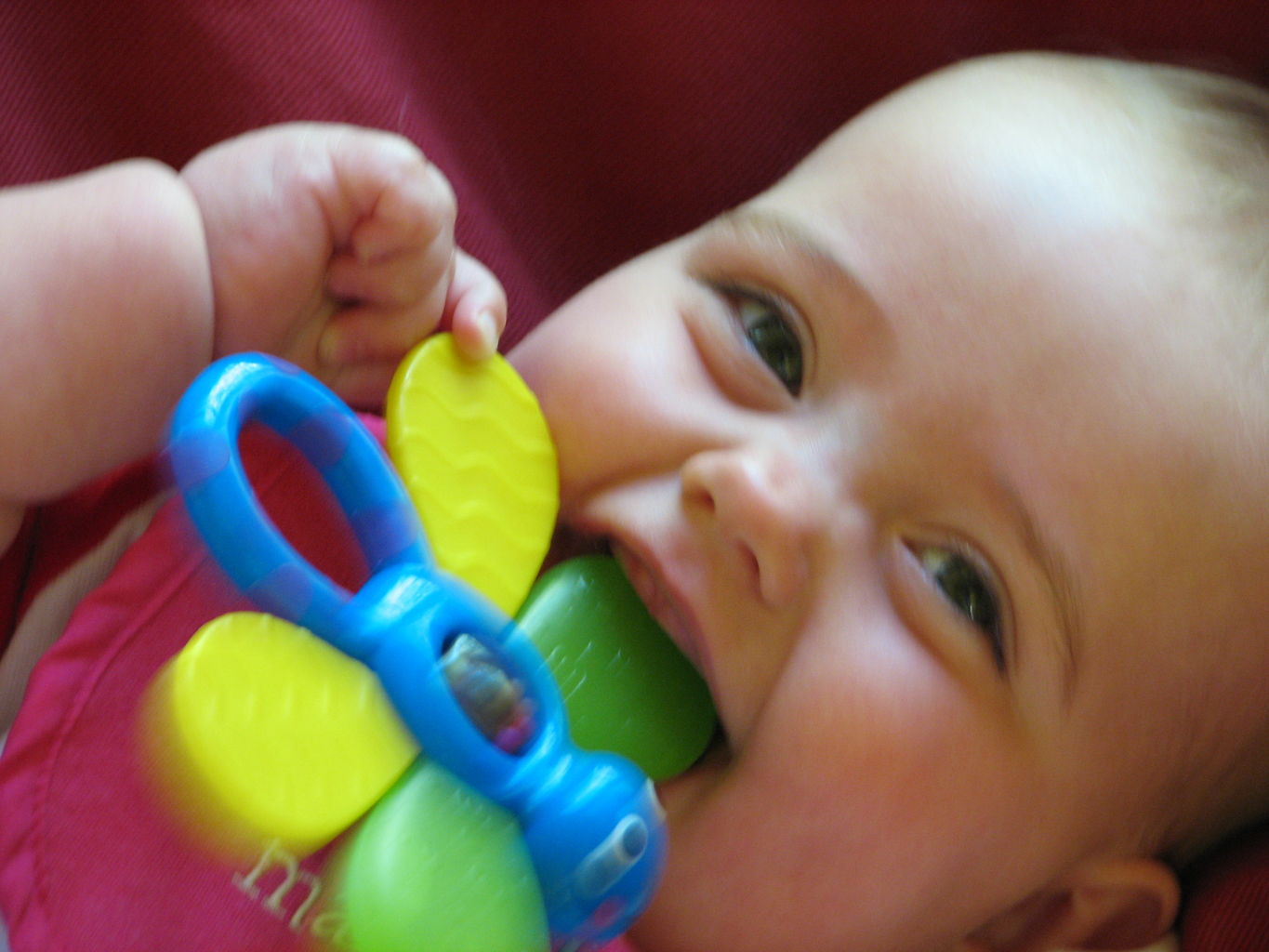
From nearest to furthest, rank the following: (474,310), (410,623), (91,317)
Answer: (410,623) → (91,317) → (474,310)

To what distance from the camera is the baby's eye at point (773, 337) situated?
2.52ft

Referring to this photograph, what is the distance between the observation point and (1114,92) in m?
0.81

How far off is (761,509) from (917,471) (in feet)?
0.33

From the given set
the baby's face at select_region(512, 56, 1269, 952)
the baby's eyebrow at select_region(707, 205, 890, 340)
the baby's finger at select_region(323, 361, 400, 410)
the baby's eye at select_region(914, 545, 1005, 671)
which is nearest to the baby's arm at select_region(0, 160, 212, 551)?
the baby's finger at select_region(323, 361, 400, 410)

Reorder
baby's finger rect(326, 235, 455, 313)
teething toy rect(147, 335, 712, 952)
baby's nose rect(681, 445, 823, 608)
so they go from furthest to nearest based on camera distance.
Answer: baby's finger rect(326, 235, 455, 313) → baby's nose rect(681, 445, 823, 608) → teething toy rect(147, 335, 712, 952)

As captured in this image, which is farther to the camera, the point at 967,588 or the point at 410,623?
the point at 967,588

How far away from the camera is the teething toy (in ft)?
1.67

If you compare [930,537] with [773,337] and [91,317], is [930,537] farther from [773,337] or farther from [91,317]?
[91,317]

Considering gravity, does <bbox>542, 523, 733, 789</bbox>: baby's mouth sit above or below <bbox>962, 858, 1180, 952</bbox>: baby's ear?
above

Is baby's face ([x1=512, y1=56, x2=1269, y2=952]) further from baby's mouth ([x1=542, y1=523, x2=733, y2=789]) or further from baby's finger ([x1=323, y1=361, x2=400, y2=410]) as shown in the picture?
baby's finger ([x1=323, y1=361, x2=400, y2=410])

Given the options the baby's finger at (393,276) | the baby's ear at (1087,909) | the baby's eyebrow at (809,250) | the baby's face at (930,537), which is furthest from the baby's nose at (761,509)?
the baby's ear at (1087,909)

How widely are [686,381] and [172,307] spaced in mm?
307

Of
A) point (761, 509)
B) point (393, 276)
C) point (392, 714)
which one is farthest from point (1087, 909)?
point (393, 276)

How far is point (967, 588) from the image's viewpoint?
28.1 inches
